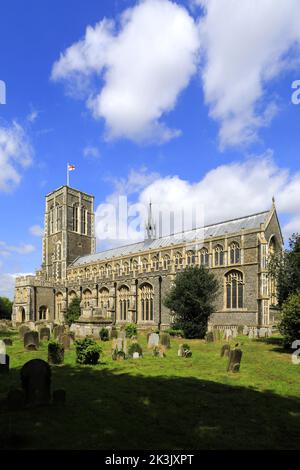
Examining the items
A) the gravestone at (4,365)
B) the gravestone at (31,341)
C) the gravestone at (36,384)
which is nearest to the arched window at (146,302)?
the gravestone at (31,341)

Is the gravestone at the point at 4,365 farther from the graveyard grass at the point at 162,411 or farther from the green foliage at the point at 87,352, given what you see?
the green foliage at the point at 87,352

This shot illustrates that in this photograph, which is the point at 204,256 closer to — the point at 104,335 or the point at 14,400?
the point at 104,335

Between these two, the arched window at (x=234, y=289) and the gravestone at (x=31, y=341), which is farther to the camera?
the arched window at (x=234, y=289)

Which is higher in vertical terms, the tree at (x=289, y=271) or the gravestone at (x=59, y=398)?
the tree at (x=289, y=271)

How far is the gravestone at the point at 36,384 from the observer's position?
7223 mm

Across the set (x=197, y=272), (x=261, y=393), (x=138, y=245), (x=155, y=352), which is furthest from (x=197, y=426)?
(x=138, y=245)

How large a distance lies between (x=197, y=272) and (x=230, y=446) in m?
19.6

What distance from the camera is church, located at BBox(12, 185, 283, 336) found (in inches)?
1173

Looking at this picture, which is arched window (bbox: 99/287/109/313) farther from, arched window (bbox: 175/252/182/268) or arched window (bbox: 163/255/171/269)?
arched window (bbox: 175/252/182/268)

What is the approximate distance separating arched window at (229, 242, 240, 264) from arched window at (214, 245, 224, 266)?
1053mm

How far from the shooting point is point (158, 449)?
5242 mm

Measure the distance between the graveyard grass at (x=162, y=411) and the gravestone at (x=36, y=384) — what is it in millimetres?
240

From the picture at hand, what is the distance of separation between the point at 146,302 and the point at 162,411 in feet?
98.5

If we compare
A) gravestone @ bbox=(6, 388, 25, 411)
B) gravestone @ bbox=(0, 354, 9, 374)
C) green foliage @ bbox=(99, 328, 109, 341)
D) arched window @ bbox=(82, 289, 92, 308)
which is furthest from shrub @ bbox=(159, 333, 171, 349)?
arched window @ bbox=(82, 289, 92, 308)
